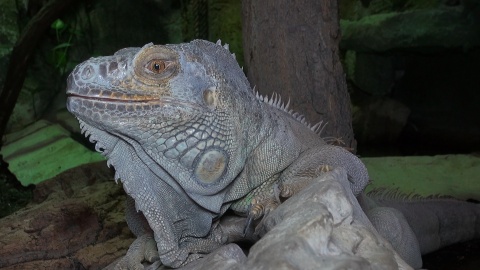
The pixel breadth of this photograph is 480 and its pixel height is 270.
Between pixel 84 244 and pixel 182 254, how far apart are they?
1608mm

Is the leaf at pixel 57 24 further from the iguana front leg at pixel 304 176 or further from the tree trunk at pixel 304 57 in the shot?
the iguana front leg at pixel 304 176

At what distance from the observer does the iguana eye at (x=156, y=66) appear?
2.11 m

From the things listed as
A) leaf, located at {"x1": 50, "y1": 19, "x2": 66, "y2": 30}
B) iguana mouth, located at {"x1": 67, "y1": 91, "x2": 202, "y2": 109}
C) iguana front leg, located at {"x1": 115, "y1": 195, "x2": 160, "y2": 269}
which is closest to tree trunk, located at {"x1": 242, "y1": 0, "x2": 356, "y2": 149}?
iguana front leg, located at {"x1": 115, "y1": 195, "x2": 160, "y2": 269}

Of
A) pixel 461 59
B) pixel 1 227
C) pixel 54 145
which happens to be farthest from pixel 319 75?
pixel 461 59

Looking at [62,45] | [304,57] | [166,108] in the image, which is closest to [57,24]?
[62,45]

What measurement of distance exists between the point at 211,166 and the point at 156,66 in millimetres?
399

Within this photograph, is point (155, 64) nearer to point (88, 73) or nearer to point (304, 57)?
point (88, 73)

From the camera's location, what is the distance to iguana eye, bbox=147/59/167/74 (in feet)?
6.93

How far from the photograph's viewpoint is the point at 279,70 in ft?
11.2

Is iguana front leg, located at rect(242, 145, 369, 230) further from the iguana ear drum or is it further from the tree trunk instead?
the tree trunk

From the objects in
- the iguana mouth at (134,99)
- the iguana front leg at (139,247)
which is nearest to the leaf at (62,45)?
the iguana front leg at (139,247)

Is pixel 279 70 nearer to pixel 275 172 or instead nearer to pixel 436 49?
pixel 275 172

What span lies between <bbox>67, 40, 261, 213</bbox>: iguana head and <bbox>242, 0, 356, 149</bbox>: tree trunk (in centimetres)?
120

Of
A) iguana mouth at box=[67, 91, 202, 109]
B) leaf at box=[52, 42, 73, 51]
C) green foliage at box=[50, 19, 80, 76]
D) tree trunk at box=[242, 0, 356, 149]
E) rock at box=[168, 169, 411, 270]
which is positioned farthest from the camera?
green foliage at box=[50, 19, 80, 76]
